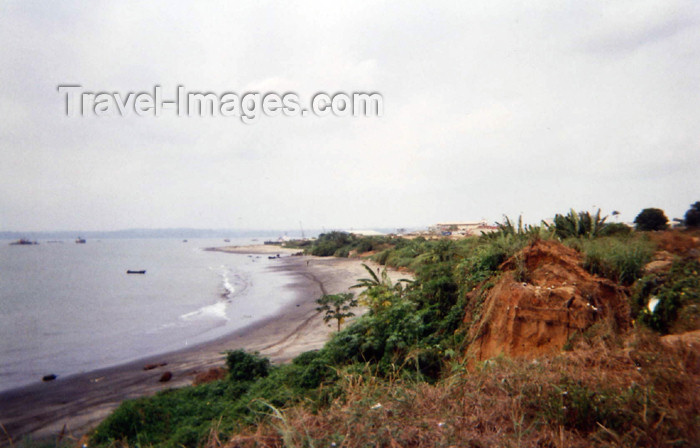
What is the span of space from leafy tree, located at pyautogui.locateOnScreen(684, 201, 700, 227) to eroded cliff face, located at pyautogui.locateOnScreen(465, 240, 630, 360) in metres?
4.94

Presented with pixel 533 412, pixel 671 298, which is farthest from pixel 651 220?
pixel 533 412

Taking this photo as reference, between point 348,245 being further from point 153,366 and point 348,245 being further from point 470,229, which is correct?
point 153,366

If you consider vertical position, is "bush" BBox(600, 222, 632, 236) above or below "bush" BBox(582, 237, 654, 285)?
above

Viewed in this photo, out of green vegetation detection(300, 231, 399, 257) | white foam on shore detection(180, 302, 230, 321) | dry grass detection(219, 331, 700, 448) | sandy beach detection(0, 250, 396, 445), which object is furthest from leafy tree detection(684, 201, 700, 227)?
green vegetation detection(300, 231, 399, 257)

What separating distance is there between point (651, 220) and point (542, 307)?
9102 millimetres

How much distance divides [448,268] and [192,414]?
19.5ft

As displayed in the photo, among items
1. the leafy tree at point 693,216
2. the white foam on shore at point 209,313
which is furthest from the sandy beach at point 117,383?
the leafy tree at point 693,216

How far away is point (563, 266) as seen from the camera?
6.38 meters

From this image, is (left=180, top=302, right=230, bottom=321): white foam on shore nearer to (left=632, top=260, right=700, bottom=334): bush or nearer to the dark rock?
the dark rock

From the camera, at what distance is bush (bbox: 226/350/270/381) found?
842cm

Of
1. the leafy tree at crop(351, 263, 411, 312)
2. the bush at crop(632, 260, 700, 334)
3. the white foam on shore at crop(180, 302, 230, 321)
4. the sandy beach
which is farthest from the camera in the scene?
the white foam on shore at crop(180, 302, 230, 321)

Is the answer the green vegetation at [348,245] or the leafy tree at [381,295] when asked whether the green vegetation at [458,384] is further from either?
the green vegetation at [348,245]

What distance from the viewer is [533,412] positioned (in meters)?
3.06

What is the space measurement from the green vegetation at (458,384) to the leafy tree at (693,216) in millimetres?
1688
